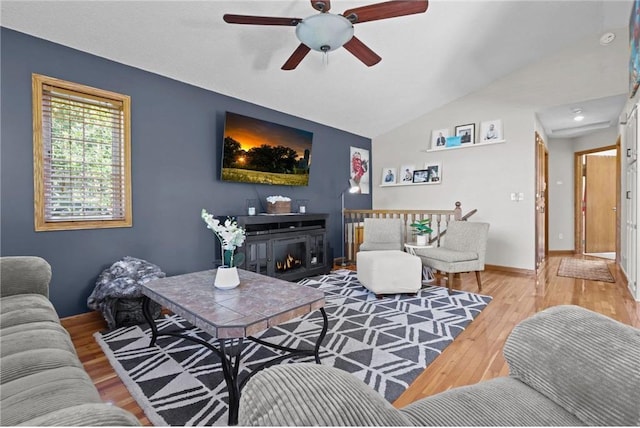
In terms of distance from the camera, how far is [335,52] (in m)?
3.47

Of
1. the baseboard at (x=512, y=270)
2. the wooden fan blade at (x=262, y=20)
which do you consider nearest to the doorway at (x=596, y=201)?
the baseboard at (x=512, y=270)

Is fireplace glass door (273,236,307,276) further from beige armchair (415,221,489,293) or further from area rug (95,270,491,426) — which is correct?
beige armchair (415,221,489,293)

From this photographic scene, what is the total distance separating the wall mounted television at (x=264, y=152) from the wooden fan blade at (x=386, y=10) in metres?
1.94

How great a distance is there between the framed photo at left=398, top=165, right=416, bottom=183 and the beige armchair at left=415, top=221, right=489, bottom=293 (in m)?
1.76

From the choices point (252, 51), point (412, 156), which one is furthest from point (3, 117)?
point (412, 156)

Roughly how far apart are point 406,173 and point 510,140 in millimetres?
1689

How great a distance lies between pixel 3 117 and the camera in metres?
2.30

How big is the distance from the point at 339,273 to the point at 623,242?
3979 mm

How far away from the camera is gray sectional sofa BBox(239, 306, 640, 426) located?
1.65 feet

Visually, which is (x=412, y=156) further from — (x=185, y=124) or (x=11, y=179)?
(x=11, y=179)

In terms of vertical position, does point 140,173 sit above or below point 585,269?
above

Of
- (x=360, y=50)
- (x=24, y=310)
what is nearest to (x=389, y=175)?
(x=360, y=50)

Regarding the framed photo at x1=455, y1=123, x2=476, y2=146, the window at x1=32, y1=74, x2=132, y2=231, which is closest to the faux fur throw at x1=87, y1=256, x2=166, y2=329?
the window at x1=32, y1=74, x2=132, y2=231

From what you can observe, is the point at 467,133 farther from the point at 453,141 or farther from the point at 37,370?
the point at 37,370
